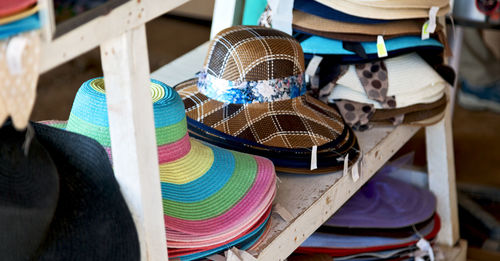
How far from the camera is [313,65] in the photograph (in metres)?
1.27

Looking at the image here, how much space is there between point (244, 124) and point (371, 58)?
1.14 ft

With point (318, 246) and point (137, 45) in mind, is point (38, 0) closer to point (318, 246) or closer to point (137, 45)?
point (137, 45)

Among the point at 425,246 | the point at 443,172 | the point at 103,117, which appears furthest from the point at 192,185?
the point at 443,172

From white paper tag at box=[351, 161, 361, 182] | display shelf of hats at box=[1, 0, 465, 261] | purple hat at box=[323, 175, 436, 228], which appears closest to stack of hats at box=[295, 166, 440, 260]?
purple hat at box=[323, 175, 436, 228]

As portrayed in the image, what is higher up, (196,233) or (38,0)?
(38,0)

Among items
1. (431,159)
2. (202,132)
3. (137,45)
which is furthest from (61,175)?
(431,159)

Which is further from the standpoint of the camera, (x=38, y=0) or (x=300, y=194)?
(x=300, y=194)

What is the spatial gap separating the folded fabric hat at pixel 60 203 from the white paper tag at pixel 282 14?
1.97 ft

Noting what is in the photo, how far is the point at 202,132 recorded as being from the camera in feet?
3.44

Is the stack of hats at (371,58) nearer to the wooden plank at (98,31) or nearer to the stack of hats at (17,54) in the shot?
the wooden plank at (98,31)

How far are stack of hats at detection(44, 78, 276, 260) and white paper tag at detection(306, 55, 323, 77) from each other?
0.38 meters

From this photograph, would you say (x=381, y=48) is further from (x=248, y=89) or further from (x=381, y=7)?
(x=248, y=89)

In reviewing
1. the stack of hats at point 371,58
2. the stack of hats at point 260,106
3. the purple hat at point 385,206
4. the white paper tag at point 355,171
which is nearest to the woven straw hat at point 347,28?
the stack of hats at point 371,58

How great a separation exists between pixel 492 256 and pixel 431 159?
0.44 metres
